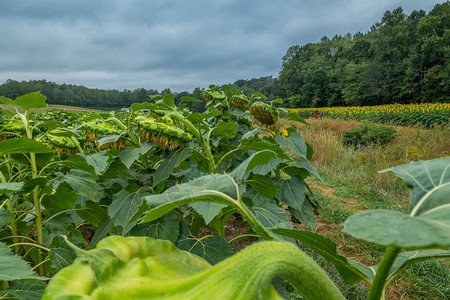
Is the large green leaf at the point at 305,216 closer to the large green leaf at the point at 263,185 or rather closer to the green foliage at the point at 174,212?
the green foliage at the point at 174,212

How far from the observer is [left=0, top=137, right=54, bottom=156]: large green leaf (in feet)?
3.03

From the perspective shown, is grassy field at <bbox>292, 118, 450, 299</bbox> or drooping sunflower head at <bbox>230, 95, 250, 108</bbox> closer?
grassy field at <bbox>292, 118, 450, 299</bbox>

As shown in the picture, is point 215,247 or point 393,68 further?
point 393,68

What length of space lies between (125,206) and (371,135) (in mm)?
7892

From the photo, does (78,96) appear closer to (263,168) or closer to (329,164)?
(329,164)

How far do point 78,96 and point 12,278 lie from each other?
48.7 feet

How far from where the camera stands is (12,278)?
0.54 metres

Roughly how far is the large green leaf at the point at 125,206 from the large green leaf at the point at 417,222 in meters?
1.15

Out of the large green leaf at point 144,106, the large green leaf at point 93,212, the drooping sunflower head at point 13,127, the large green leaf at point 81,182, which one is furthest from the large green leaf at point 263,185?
the drooping sunflower head at point 13,127

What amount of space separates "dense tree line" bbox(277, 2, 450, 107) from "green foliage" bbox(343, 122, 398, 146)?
2156 cm

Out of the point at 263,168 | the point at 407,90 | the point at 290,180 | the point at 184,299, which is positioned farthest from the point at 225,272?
the point at 407,90

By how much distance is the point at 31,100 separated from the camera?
1.32 m

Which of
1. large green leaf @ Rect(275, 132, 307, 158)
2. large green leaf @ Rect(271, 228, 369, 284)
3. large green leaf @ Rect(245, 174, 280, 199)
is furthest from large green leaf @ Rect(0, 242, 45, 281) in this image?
large green leaf @ Rect(275, 132, 307, 158)

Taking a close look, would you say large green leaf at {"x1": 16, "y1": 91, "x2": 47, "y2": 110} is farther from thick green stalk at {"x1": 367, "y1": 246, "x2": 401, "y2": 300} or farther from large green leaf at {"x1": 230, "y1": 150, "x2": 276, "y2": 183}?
thick green stalk at {"x1": 367, "y1": 246, "x2": 401, "y2": 300}
